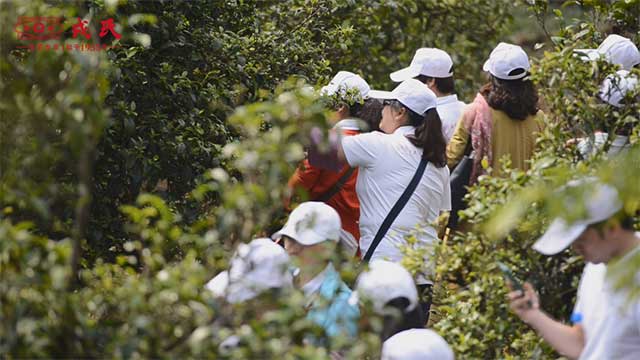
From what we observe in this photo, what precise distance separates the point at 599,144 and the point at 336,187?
4.60 feet

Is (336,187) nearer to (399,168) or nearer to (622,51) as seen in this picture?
(399,168)

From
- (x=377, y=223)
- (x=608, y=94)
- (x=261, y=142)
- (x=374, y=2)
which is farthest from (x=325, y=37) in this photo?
(x=261, y=142)

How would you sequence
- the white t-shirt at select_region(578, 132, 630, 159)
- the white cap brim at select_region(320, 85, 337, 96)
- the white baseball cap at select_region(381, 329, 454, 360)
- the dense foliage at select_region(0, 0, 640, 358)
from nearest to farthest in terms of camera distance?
1. the dense foliage at select_region(0, 0, 640, 358)
2. the white baseball cap at select_region(381, 329, 454, 360)
3. the white t-shirt at select_region(578, 132, 630, 159)
4. the white cap brim at select_region(320, 85, 337, 96)

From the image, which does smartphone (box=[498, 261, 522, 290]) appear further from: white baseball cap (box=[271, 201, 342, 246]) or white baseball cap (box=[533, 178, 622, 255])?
white baseball cap (box=[271, 201, 342, 246])

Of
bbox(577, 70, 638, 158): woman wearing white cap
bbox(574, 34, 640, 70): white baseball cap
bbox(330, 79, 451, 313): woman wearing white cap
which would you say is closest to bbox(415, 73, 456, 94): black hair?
bbox(574, 34, 640, 70): white baseball cap

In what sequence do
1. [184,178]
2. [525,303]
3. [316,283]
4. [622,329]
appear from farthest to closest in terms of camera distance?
[184,178] < [316,283] < [525,303] < [622,329]

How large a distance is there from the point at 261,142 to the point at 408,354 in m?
→ 1.08

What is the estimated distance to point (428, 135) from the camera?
18.4 feet

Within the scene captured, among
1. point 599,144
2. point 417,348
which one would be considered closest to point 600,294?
point 417,348

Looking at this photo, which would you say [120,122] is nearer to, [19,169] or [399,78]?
[399,78]

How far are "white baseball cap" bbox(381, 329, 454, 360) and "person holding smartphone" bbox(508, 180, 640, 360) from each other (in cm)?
33

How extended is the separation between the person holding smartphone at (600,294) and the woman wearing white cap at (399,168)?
167cm

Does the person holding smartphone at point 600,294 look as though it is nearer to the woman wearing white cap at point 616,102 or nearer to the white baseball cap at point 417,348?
the white baseball cap at point 417,348

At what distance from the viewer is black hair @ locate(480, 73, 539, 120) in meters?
6.11
